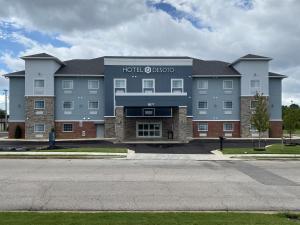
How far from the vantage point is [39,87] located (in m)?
46.8

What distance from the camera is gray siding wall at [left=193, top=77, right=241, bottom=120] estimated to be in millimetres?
48656

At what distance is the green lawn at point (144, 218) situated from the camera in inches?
281

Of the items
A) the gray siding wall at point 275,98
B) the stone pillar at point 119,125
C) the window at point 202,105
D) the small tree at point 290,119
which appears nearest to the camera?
the small tree at point 290,119

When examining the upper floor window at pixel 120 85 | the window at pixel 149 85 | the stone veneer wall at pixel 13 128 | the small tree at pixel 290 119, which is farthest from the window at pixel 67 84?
the small tree at pixel 290 119

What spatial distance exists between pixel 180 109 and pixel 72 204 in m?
32.6

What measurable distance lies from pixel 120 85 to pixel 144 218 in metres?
39.4

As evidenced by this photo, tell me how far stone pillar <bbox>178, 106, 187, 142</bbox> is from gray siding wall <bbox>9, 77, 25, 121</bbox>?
20.8m

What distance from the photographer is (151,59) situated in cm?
4641

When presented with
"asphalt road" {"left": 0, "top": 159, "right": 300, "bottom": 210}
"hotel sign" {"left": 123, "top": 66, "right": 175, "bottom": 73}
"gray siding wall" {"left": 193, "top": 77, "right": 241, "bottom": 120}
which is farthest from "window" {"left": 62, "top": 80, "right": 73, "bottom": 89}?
"asphalt road" {"left": 0, "top": 159, "right": 300, "bottom": 210}

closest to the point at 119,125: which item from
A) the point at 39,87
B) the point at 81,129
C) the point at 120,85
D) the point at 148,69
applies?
the point at 120,85

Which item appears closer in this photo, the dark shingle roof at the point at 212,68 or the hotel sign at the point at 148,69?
the hotel sign at the point at 148,69

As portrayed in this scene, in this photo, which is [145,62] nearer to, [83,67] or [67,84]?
[83,67]

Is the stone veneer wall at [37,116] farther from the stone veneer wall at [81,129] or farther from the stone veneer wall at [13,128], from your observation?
the stone veneer wall at [13,128]

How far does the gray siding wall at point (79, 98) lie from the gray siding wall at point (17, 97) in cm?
474
